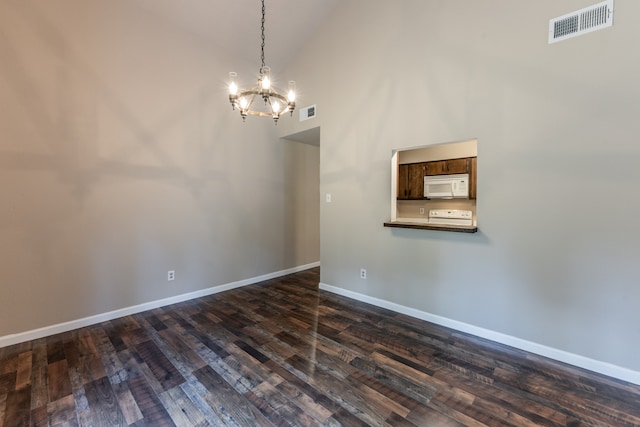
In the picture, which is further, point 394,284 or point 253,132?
point 253,132

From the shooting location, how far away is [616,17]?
79.2 inches

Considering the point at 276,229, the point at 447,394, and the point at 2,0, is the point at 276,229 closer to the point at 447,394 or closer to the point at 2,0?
the point at 447,394

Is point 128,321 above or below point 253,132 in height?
below

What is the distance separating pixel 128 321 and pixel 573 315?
4.32 meters

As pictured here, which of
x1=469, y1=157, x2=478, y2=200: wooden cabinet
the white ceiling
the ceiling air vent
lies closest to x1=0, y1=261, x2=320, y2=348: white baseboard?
the white ceiling

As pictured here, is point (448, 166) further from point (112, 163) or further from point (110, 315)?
point (110, 315)

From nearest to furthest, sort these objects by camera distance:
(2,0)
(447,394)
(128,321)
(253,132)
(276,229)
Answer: (447,394), (2,0), (128,321), (253,132), (276,229)

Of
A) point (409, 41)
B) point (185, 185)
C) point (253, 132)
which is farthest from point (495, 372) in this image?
point (253, 132)

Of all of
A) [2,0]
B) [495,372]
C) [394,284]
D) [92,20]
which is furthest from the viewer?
[394,284]

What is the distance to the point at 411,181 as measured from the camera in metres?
5.21

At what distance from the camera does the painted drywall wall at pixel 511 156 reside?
206cm

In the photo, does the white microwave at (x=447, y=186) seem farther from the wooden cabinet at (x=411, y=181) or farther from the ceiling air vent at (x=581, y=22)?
the ceiling air vent at (x=581, y=22)

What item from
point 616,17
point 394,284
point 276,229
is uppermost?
point 616,17

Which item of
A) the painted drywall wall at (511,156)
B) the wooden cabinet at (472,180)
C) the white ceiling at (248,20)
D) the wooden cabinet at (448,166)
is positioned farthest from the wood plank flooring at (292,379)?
the white ceiling at (248,20)
